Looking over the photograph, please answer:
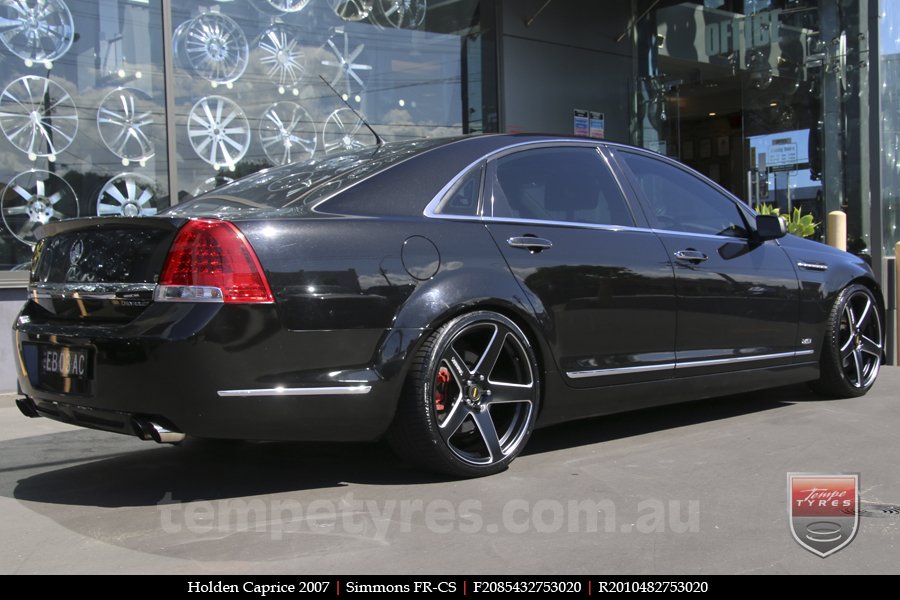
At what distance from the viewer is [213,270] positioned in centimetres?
325

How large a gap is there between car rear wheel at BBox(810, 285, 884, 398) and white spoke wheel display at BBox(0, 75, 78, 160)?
595 centimetres

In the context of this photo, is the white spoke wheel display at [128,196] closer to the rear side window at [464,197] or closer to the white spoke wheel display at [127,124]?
the white spoke wheel display at [127,124]

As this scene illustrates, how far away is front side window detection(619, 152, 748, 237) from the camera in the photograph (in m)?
4.77

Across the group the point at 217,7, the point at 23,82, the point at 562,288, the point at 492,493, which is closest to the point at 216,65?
the point at 217,7

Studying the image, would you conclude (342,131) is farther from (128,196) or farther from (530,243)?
(530,243)

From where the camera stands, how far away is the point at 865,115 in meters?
9.18

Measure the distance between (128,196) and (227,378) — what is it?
16.8 feet

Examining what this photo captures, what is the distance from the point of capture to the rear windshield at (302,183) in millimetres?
3684

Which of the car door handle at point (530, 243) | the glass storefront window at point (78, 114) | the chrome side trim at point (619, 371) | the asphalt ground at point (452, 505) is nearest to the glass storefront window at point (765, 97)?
the asphalt ground at point (452, 505)

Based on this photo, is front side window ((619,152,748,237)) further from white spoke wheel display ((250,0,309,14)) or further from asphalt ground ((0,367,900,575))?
white spoke wheel display ((250,0,309,14))

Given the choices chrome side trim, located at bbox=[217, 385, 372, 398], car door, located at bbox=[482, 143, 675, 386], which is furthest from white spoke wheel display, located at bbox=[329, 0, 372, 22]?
chrome side trim, located at bbox=[217, 385, 372, 398]

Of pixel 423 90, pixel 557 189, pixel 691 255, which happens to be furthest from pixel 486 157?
pixel 423 90

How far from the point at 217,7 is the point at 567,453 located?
19.4 feet

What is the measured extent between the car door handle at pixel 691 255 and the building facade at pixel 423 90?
3.07 m
